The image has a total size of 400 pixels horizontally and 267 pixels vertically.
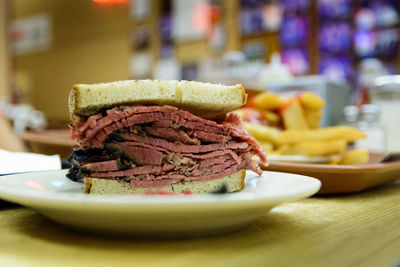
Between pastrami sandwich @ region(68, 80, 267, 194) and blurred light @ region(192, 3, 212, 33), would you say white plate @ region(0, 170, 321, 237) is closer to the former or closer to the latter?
pastrami sandwich @ region(68, 80, 267, 194)

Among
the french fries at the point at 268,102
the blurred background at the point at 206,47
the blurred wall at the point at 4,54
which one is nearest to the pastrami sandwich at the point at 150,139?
the french fries at the point at 268,102

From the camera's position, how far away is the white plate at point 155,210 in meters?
0.45

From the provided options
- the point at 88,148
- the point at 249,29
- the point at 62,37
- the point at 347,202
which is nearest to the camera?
the point at 88,148

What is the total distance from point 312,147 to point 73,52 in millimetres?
7760

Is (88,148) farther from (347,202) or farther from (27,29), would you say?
(27,29)

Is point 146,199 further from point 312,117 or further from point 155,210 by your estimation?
point 312,117

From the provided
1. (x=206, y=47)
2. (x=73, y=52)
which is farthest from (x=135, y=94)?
(x=73, y=52)

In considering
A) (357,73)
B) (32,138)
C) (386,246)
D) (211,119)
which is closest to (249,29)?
(357,73)

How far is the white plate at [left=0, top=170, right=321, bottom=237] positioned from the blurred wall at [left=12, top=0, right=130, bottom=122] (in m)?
6.70

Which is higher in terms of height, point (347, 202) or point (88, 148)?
point (88, 148)

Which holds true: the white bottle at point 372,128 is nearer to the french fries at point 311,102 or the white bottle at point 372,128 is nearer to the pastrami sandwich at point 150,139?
the french fries at point 311,102

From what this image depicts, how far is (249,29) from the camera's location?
216 inches

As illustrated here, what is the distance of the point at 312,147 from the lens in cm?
114

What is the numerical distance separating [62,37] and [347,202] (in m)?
8.36
